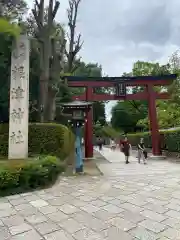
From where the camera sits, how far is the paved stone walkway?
3934 mm

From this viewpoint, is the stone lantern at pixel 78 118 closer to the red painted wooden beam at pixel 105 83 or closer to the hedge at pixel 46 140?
the hedge at pixel 46 140

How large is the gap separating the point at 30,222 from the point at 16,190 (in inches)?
89.0

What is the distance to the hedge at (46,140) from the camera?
422 inches

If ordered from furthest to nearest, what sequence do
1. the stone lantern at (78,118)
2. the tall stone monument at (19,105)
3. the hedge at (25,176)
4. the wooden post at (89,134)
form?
1. the wooden post at (89,134)
2. the stone lantern at (78,118)
3. the tall stone monument at (19,105)
4. the hedge at (25,176)

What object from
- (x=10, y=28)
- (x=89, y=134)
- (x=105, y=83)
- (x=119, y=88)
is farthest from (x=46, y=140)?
(x=10, y=28)

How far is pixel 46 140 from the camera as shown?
35.6ft

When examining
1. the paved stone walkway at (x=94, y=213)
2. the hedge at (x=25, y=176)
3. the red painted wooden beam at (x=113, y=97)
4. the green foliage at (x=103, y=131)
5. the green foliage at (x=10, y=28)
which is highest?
the red painted wooden beam at (x=113, y=97)

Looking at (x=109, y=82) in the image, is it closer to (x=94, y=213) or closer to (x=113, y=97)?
(x=113, y=97)

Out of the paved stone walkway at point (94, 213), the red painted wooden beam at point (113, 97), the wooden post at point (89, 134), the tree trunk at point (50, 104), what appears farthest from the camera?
the red painted wooden beam at point (113, 97)

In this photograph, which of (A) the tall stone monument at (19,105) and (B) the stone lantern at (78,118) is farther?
(B) the stone lantern at (78,118)

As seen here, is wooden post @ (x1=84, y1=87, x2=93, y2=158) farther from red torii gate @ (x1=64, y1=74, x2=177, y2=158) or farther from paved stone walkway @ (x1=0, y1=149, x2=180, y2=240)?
paved stone walkway @ (x1=0, y1=149, x2=180, y2=240)

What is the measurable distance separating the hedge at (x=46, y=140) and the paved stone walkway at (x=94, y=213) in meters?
3.48

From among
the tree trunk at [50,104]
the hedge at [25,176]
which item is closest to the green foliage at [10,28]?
the hedge at [25,176]

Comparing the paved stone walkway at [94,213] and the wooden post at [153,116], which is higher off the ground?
the wooden post at [153,116]
